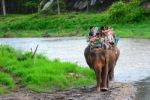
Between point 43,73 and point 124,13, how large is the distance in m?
36.5

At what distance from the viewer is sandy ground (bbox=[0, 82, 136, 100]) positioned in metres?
14.1

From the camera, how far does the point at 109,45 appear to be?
15.4 m

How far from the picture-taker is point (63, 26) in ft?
187

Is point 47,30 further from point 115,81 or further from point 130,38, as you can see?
point 115,81

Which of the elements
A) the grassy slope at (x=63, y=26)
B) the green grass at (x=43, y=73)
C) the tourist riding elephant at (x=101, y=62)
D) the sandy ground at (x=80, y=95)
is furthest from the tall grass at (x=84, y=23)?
the tourist riding elephant at (x=101, y=62)

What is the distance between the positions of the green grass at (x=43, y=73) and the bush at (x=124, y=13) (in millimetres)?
32385

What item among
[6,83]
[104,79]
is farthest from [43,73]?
[104,79]

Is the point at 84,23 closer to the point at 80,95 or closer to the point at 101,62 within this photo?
the point at 101,62

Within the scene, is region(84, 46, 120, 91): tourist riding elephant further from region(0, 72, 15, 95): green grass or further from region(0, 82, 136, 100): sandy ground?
region(0, 72, 15, 95): green grass

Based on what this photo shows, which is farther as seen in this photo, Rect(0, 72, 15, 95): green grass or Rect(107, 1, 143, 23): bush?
Rect(107, 1, 143, 23): bush

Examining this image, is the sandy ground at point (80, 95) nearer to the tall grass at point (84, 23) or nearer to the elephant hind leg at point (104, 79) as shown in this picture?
the elephant hind leg at point (104, 79)

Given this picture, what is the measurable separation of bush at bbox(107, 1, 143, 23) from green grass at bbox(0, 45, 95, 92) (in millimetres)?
32385

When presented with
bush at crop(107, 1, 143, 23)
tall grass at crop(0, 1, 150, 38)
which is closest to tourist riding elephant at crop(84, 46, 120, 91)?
tall grass at crop(0, 1, 150, 38)

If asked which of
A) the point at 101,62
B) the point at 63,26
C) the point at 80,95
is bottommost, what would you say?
the point at 63,26
